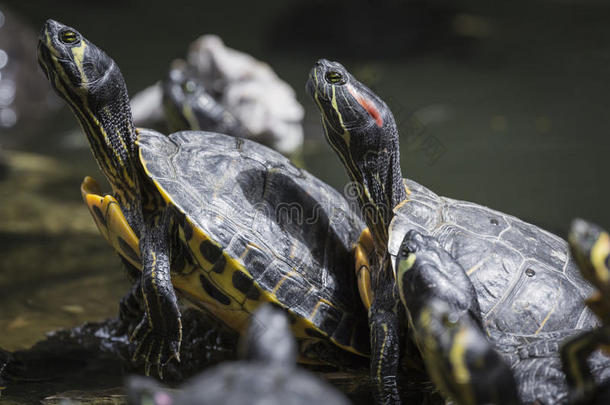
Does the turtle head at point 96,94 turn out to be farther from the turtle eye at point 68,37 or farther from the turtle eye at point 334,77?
the turtle eye at point 334,77

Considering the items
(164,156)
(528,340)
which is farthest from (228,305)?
(528,340)

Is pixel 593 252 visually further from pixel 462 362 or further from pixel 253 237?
pixel 253 237

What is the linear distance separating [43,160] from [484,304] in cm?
586

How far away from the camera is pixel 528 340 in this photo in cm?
247

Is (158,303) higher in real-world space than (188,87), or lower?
lower

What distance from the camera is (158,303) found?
8.90 feet

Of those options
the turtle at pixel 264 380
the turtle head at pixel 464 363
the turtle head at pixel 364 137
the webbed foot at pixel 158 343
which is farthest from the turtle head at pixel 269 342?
the turtle head at pixel 364 137

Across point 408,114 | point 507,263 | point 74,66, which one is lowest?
point 408,114

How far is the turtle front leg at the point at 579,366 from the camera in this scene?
6.15 ft

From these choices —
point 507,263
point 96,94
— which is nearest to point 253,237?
point 96,94

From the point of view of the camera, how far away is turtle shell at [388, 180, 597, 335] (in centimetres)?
256

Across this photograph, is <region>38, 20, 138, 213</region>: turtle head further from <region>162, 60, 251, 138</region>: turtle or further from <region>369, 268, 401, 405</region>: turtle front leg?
<region>162, 60, 251, 138</region>: turtle

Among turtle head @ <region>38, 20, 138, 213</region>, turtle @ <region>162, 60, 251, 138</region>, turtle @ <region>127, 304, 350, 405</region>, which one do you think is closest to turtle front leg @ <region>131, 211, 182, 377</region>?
turtle head @ <region>38, 20, 138, 213</region>

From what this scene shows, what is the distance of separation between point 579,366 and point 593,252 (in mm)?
432
